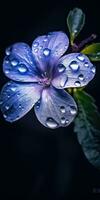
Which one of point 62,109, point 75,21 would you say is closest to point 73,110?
point 62,109

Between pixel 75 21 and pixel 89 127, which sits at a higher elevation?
pixel 75 21

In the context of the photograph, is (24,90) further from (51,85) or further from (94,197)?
(94,197)

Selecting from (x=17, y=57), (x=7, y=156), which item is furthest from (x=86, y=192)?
(x=17, y=57)

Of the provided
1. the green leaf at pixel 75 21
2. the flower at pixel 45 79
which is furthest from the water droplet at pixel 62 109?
the green leaf at pixel 75 21

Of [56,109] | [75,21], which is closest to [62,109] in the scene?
[56,109]

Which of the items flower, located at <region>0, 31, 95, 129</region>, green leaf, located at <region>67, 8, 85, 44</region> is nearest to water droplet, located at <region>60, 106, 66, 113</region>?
flower, located at <region>0, 31, 95, 129</region>

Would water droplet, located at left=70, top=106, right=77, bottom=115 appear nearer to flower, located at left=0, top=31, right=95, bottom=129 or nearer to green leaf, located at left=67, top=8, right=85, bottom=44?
flower, located at left=0, top=31, right=95, bottom=129

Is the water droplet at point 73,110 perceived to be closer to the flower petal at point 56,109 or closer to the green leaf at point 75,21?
the flower petal at point 56,109

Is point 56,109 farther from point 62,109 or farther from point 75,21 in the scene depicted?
point 75,21
